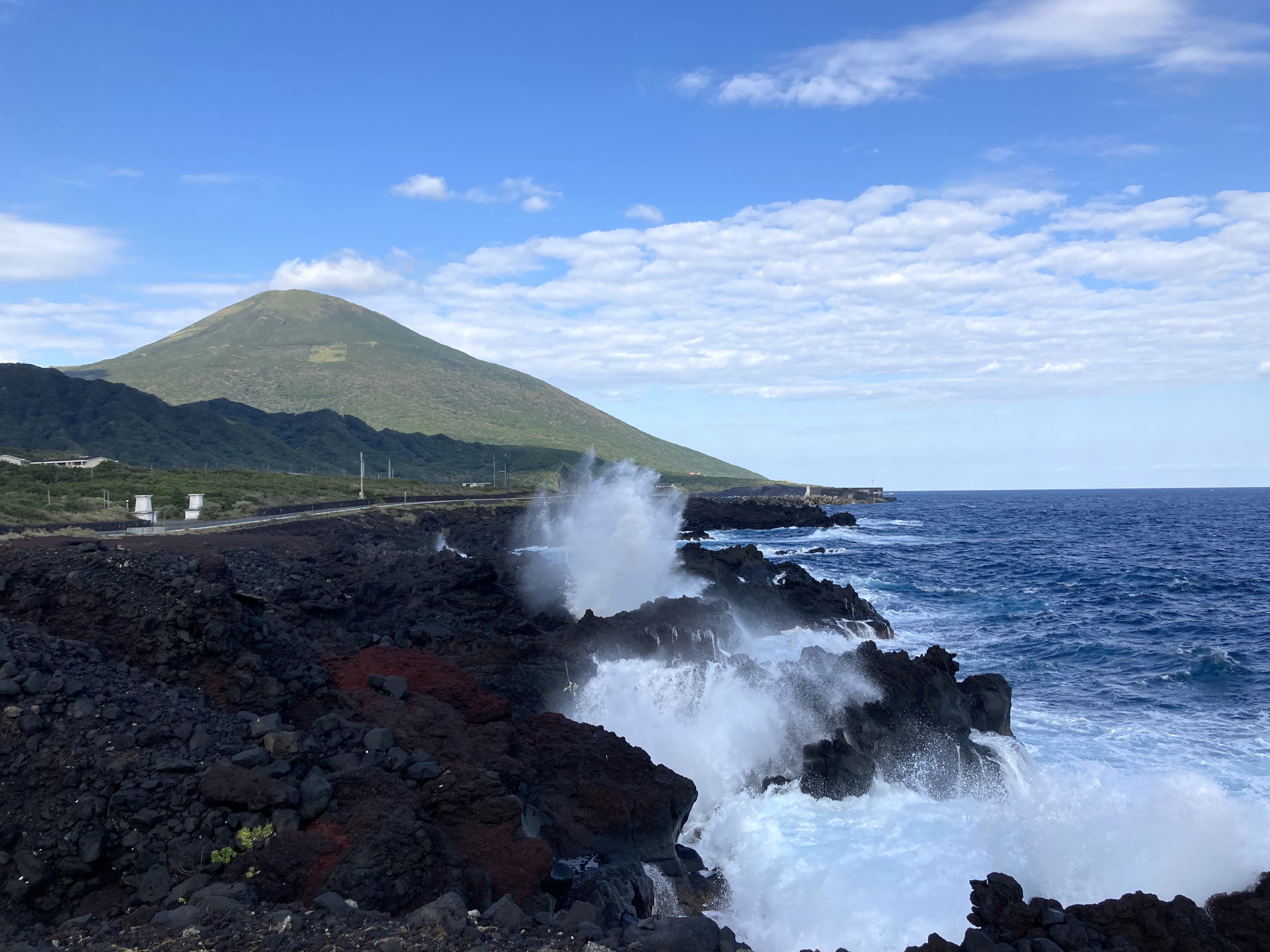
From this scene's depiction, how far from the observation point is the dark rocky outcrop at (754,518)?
7888 cm

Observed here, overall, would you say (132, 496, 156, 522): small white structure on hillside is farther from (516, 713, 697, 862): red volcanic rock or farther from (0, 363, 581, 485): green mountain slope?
(0, 363, 581, 485): green mountain slope

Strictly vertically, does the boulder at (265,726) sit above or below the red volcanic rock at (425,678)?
above

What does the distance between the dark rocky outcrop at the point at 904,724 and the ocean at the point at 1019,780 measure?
1.47ft

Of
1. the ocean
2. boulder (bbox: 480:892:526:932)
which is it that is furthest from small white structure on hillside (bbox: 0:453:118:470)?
boulder (bbox: 480:892:526:932)

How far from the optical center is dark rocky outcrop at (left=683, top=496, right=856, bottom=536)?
7888 centimetres

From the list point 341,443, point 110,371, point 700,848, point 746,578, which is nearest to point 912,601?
point 746,578

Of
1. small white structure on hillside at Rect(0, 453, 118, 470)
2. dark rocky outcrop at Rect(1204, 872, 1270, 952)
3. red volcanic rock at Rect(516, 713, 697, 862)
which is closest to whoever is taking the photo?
dark rocky outcrop at Rect(1204, 872, 1270, 952)

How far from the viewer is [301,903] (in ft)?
24.7

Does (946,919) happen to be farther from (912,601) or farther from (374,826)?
Answer: (912,601)

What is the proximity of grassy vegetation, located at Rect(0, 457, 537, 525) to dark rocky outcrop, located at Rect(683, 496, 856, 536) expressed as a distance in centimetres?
2132

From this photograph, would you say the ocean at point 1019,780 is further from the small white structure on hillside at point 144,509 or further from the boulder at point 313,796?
the small white structure on hillside at point 144,509

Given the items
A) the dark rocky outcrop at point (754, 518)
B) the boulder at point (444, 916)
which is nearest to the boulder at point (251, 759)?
the boulder at point (444, 916)

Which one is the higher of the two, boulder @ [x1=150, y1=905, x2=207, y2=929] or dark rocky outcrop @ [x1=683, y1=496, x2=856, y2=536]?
dark rocky outcrop @ [x1=683, y1=496, x2=856, y2=536]

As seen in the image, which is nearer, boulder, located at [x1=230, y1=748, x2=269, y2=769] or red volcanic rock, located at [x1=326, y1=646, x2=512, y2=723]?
boulder, located at [x1=230, y1=748, x2=269, y2=769]
